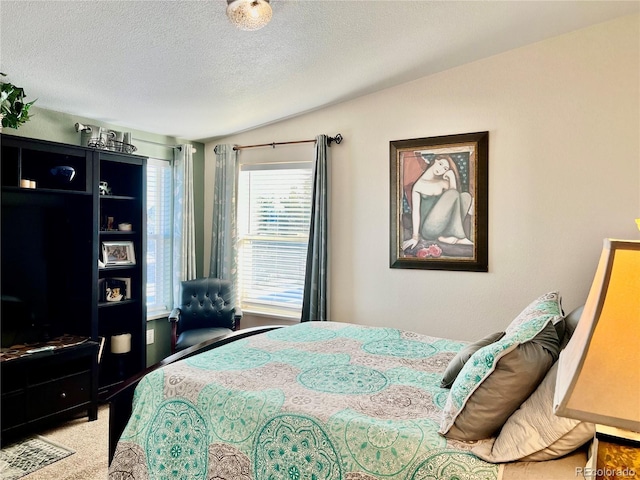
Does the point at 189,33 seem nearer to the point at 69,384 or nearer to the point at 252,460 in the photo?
the point at 252,460

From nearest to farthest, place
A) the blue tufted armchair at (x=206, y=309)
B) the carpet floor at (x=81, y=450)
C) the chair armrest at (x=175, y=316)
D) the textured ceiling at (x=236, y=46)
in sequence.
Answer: the textured ceiling at (x=236, y=46)
the carpet floor at (x=81, y=450)
the chair armrest at (x=175, y=316)
the blue tufted armchair at (x=206, y=309)

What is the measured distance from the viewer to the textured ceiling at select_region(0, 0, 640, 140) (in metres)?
2.31

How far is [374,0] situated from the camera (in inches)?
92.7

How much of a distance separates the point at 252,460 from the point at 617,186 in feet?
9.28

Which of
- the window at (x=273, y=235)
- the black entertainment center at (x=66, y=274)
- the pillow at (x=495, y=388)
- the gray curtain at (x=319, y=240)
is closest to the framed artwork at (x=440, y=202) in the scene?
the gray curtain at (x=319, y=240)

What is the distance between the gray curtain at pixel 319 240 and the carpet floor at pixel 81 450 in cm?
181

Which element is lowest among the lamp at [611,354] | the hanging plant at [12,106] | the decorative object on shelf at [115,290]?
the decorative object on shelf at [115,290]

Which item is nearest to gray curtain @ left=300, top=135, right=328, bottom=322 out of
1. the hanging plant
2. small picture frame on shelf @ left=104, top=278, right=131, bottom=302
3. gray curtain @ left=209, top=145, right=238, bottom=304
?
gray curtain @ left=209, top=145, right=238, bottom=304

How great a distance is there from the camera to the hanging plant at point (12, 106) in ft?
8.72

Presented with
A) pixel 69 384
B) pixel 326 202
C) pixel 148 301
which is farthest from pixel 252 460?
pixel 148 301

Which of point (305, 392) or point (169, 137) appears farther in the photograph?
point (169, 137)

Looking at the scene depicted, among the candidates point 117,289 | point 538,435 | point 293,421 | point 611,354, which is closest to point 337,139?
point 117,289

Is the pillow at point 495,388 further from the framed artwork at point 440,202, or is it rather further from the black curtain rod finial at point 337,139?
the black curtain rod finial at point 337,139

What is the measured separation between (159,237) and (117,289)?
2.53ft
